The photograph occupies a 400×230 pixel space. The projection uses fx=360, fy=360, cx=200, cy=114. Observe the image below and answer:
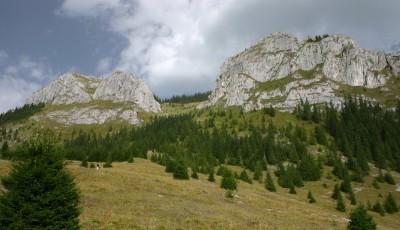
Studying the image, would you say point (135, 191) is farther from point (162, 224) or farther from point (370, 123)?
point (370, 123)

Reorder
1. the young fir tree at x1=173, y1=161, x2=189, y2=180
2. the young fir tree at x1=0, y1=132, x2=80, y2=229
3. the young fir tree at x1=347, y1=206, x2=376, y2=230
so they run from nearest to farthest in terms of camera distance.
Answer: the young fir tree at x1=0, y1=132, x2=80, y2=229
the young fir tree at x1=347, y1=206, x2=376, y2=230
the young fir tree at x1=173, y1=161, x2=189, y2=180

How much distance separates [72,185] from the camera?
60.0 ft

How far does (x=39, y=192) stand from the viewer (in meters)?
17.1

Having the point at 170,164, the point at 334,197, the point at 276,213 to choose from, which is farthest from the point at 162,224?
the point at 334,197

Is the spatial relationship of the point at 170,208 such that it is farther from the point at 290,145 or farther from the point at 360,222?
A: the point at 290,145

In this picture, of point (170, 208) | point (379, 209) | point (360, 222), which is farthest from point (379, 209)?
point (170, 208)

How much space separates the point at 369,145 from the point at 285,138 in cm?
3434

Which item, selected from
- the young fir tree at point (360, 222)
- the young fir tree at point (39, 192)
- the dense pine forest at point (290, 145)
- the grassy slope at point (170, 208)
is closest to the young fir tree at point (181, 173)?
the grassy slope at point (170, 208)

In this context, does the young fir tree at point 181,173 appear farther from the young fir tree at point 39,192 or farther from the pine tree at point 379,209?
the young fir tree at point 39,192

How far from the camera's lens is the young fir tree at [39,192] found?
1639 cm

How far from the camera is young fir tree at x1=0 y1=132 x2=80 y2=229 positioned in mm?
16386

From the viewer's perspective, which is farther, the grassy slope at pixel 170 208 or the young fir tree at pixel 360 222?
the young fir tree at pixel 360 222

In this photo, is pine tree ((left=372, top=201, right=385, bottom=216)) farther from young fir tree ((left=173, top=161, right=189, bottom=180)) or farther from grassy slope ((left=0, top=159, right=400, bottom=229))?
young fir tree ((left=173, top=161, right=189, bottom=180))

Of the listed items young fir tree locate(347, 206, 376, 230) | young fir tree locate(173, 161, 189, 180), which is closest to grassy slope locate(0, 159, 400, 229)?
young fir tree locate(347, 206, 376, 230)
